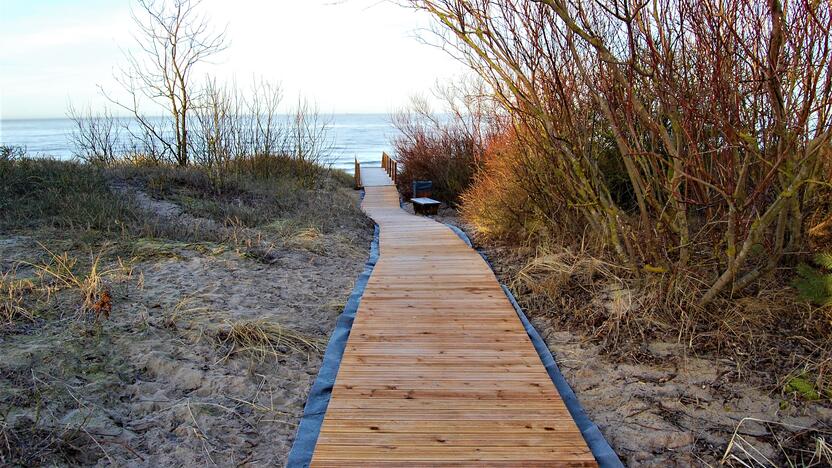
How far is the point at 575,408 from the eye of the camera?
8.53 ft

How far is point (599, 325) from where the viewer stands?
3680 mm

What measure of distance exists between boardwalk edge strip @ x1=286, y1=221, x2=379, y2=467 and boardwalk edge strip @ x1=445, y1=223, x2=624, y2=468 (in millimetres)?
1139

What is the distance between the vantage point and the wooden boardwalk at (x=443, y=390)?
219cm

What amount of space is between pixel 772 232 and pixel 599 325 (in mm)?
1507

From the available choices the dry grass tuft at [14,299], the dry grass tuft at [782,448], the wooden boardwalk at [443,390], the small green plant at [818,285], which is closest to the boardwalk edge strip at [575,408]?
the wooden boardwalk at [443,390]

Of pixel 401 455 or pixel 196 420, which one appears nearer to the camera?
pixel 401 455

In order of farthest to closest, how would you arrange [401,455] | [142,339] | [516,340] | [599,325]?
1. [599,325]
2. [516,340]
3. [142,339]
4. [401,455]

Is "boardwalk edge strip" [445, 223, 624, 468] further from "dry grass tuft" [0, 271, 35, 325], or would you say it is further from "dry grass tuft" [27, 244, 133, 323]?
"dry grass tuft" [0, 271, 35, 325]

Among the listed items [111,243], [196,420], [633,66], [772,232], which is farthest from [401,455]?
[111,243]

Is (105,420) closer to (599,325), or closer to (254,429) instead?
(254,429)

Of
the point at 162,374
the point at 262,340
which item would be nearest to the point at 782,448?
the point at 262,340

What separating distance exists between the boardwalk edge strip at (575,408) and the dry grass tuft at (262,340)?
134 centimetres

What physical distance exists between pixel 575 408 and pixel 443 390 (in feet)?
2.06

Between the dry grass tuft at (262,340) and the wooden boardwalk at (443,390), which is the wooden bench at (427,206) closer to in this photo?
the wooden boardwalk at (443,390)
